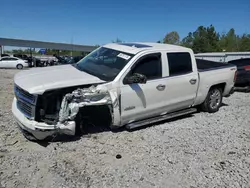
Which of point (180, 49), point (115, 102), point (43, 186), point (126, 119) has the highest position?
point (180, 49)

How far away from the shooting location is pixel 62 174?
3363mm

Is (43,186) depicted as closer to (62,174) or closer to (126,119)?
(62,174)

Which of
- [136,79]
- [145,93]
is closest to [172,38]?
[145,93]

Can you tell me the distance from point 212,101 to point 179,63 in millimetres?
1987

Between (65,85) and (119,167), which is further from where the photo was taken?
(65,85)

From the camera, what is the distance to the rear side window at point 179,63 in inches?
217

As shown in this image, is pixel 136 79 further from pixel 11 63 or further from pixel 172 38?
pixel 172 38

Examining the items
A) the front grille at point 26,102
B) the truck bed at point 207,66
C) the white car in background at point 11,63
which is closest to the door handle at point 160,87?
the truck bed at point 207,66

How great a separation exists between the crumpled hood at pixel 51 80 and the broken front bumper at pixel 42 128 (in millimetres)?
570

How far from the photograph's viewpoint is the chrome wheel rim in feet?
22.6

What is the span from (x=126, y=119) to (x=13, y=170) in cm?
227

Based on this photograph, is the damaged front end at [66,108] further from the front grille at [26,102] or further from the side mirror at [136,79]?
the side mirror at [136,79]

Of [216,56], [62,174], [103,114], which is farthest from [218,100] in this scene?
[216,56]

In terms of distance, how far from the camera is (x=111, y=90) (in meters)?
4.45
